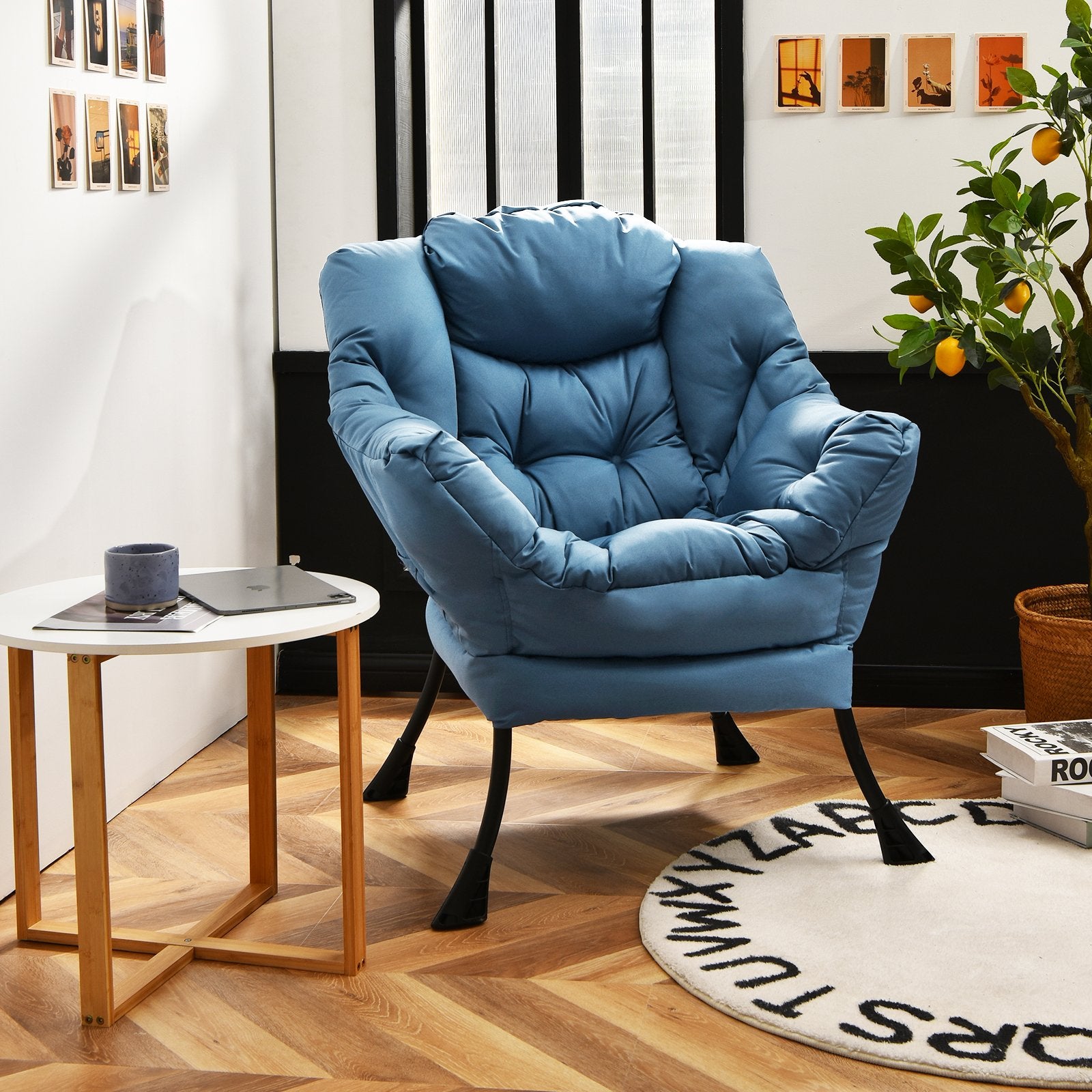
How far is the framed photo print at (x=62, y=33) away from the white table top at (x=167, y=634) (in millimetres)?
939

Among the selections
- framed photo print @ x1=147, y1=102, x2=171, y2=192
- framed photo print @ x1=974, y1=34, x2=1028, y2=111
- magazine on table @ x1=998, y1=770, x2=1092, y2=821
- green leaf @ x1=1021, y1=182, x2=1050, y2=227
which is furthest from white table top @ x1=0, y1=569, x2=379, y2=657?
framed photo print @ x1=974, y1=34, x2=1028, y2=111

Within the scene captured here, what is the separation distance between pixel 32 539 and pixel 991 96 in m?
2.22

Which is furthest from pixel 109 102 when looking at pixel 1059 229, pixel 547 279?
pixel 1059 229

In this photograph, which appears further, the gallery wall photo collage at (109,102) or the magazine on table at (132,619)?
the gallery wall photo collage at (109,102)

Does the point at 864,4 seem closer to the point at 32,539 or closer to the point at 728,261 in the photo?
the point at 728,261

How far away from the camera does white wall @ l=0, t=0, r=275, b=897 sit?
78.2 inches

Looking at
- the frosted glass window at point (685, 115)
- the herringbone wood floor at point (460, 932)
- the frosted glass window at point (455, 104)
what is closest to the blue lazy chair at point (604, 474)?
the herringbone wood floor at point (460, 932)

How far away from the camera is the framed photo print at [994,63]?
9.31 ft

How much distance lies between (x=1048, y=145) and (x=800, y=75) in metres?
0.67

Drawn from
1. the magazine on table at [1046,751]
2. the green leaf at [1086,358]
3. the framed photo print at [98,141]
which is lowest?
the magazine on table at [1046,751]

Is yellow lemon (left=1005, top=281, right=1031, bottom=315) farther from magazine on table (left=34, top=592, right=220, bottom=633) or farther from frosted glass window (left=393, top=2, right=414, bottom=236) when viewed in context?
magazine on table (left=34, top=592, right=220, bottom=633)

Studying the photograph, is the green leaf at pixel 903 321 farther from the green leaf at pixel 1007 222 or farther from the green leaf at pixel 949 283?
the green leaf at pixel 1007 222

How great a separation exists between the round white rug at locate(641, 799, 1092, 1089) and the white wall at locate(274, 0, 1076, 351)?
1.32 m

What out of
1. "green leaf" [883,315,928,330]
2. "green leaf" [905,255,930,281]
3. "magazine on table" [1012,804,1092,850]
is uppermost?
"green leaf" [905,255,930,281]
